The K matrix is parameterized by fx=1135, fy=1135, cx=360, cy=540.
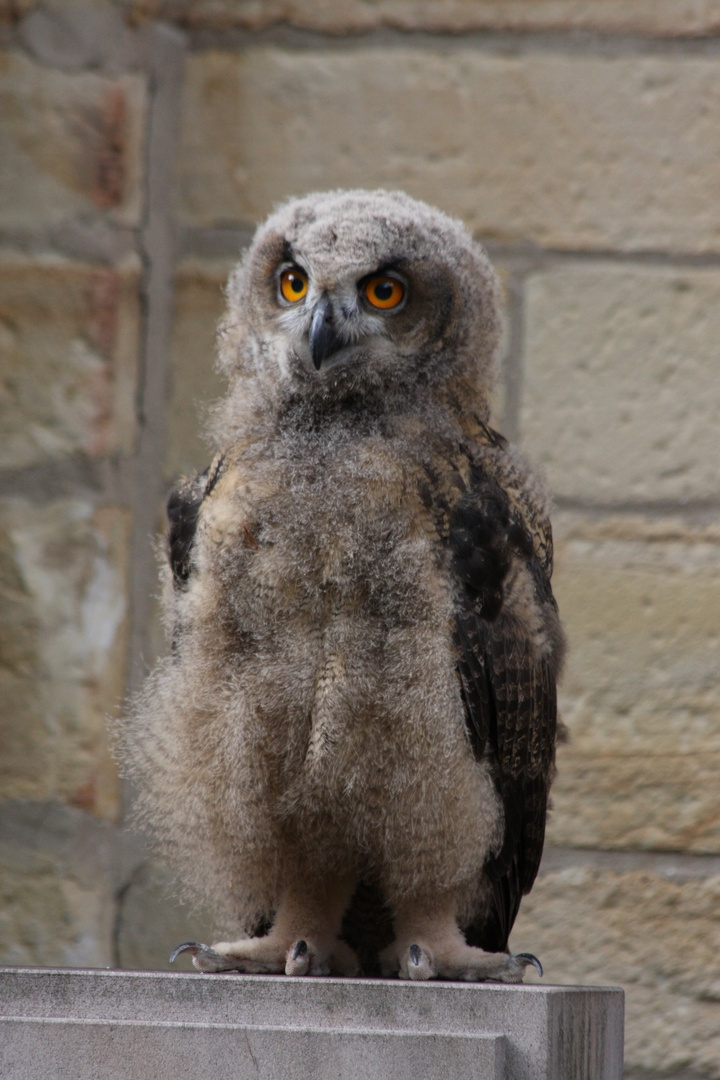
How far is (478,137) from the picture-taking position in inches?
111

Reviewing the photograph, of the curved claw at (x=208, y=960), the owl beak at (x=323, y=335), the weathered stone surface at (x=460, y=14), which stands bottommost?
the curved claw at (x=208, y=960)

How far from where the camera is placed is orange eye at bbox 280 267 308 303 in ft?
5.96

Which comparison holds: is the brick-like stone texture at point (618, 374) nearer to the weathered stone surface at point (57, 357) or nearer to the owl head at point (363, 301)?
the owl head at point (363, 301)

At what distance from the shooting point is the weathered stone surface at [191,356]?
279 centimetres

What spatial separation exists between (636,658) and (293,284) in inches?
53.2

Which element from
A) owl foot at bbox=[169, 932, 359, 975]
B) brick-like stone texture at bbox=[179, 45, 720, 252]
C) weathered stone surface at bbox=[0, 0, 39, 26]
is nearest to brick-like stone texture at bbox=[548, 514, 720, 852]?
brick-like stone texture at bbox=[179, 45, 720, 252]

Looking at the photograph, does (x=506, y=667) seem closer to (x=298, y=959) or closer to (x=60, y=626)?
(x=298, y=959)

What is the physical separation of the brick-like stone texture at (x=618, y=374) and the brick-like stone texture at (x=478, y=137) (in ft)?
0.35

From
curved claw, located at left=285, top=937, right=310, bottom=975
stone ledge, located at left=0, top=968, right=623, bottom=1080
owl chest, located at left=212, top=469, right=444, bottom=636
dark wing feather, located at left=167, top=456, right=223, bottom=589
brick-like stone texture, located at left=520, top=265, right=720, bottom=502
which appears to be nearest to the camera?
stone ledge, located at left=0, top=968, right=623, bottom=1080

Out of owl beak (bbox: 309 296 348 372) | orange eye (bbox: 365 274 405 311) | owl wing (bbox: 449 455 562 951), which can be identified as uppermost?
orange eye (bbox: 365 274 405 311)

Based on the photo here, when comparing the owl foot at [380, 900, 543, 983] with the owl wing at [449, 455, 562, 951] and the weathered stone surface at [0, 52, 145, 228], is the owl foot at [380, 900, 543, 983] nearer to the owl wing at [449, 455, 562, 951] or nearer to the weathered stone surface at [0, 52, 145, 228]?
the owl wing at [449, 455, 562, 951]

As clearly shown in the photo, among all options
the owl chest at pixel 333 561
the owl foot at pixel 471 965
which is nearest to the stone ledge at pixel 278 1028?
the owl foot at pixel 471 965

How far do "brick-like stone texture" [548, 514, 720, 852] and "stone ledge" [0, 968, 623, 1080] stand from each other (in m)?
1.19

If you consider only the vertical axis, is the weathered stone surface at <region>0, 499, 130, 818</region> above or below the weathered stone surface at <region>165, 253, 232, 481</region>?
below
